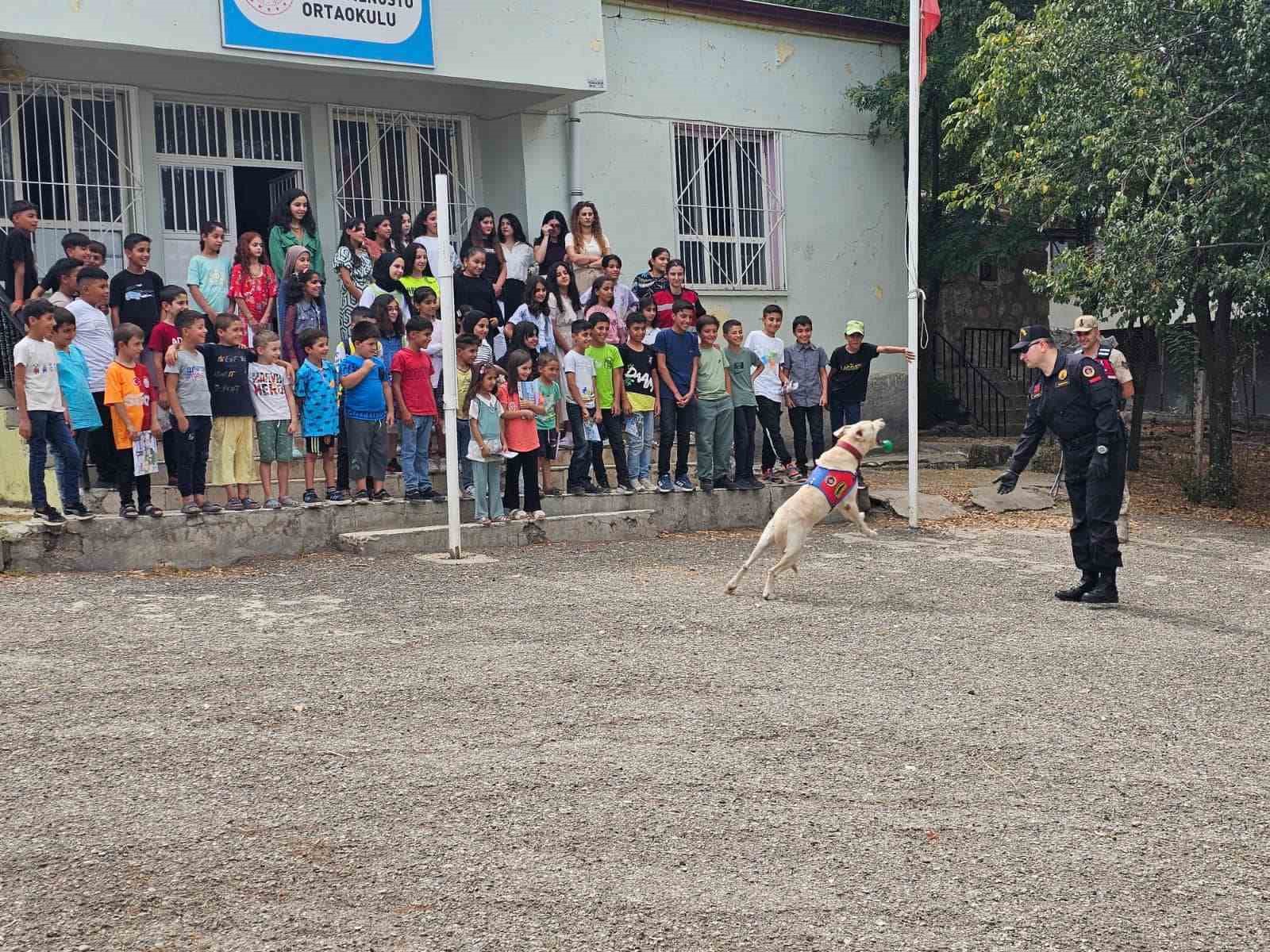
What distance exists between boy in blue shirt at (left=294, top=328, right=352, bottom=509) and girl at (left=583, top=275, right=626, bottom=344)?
246 cm

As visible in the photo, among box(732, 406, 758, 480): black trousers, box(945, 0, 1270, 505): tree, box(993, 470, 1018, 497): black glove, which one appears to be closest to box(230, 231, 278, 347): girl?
box(732, 406, 758, 480): black trousers

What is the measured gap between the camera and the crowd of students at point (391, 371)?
9.56 meters

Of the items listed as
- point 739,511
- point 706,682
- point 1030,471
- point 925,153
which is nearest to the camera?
point 706,682

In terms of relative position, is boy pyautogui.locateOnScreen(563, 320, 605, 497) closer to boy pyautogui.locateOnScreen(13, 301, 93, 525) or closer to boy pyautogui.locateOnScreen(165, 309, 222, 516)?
boy pyautogui.locateOnScreen(165, 309, 222, 516)

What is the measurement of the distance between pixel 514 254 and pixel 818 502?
525 centimetres

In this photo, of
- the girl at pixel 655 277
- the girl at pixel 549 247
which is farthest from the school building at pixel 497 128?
the girl at pixel 655 277

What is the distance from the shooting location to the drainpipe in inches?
592

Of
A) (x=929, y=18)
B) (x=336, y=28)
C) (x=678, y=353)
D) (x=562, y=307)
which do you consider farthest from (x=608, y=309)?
(x=929, y=18)

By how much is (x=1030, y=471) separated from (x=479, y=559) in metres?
8.39

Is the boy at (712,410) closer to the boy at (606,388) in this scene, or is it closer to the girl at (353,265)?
the boy at (606,388)

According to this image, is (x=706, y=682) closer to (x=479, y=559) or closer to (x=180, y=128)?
(x=479, y=559)

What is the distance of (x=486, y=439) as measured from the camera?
10508 mm

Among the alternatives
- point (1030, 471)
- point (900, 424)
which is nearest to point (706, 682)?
point (1030, 471)

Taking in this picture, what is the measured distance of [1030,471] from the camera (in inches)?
627
